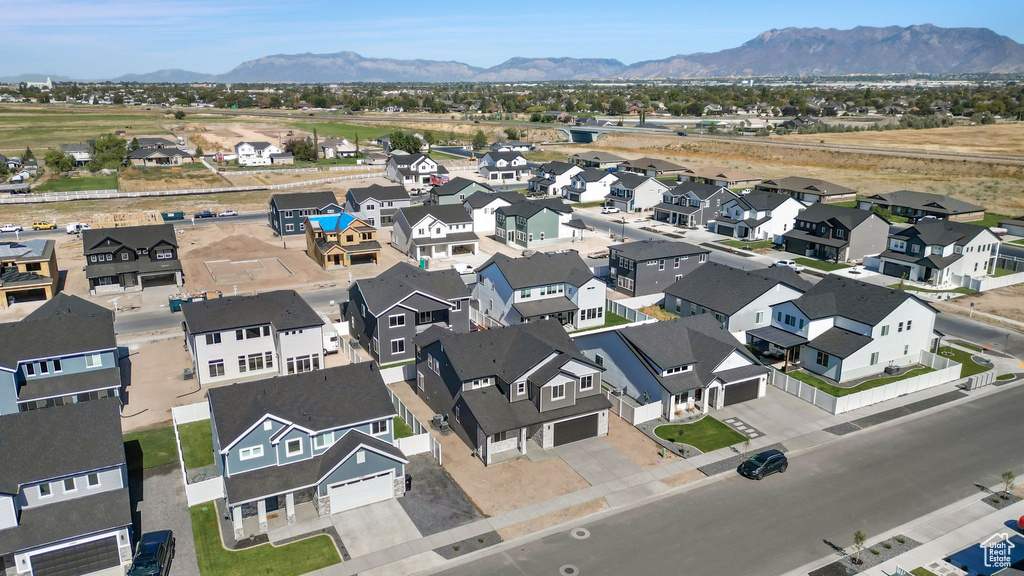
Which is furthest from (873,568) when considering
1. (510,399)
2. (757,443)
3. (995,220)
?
(995,220)

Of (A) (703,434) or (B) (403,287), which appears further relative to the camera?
(B) (403,287)

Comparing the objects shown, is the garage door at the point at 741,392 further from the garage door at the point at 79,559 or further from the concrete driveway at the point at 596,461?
the garage door at the point at 79,559

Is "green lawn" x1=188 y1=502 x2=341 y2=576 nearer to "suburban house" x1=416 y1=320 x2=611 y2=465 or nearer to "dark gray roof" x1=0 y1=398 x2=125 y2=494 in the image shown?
"dark gray roof" x1=0 y1=398 x2=125 y2=494

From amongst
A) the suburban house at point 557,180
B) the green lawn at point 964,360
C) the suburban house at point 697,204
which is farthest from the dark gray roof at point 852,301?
the suburban house at point 557,180

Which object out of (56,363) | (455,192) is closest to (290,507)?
(56,363)

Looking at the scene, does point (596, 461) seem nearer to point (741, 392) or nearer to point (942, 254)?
point (741, 392)

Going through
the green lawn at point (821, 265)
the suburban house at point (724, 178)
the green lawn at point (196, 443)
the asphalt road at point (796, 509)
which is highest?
the suburban house at point (724, 178)

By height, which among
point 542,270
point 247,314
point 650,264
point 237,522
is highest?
point 542,270

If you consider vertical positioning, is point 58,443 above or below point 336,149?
below
